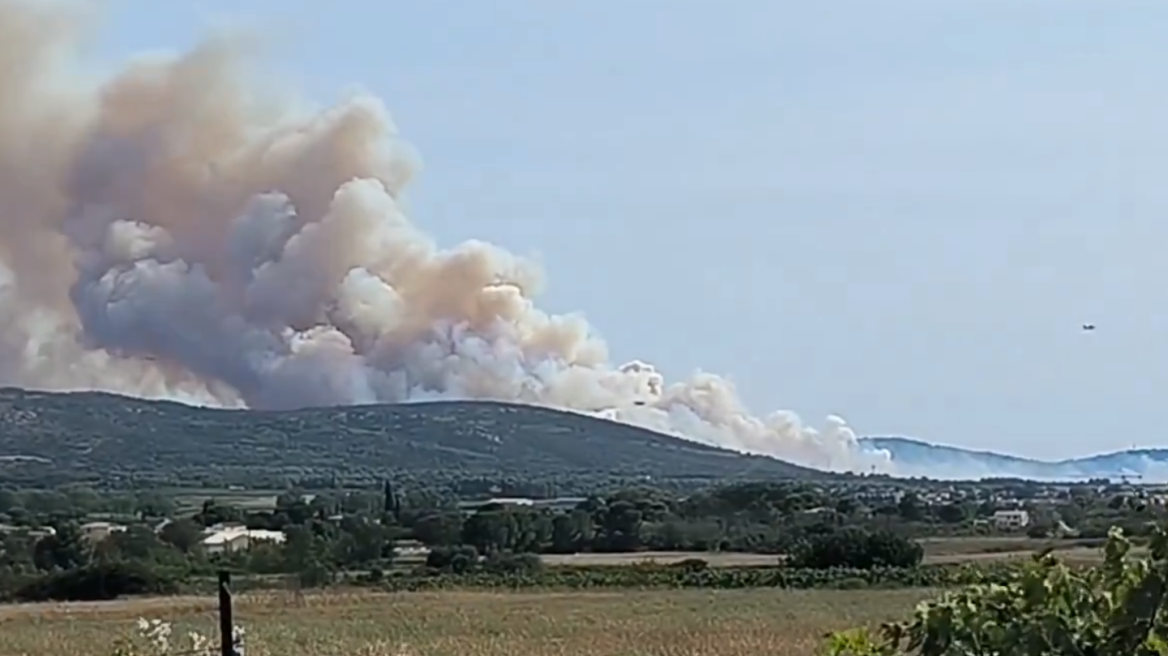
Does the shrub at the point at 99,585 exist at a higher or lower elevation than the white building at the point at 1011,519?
lower

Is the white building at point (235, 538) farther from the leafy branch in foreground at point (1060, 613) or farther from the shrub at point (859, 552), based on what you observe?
the leafy branch in foreground at point (1060, 613)

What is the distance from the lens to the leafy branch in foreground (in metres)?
6.77

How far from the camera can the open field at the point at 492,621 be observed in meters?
44.4

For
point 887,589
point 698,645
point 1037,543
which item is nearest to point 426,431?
point 1037,543

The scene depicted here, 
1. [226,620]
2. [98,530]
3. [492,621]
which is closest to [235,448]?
[98,530]

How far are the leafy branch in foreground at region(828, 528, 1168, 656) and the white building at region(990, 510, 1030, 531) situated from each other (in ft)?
316

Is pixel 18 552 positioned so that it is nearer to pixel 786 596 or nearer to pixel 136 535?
pixel 136 535

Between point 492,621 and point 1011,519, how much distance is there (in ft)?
219

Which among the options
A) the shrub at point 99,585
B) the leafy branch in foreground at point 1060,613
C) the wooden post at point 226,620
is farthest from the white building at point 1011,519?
the leafy branch in foreground at point 1060,613

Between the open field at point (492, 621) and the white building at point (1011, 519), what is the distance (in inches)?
1650

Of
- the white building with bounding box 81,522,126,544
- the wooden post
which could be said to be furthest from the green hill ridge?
the wooden post

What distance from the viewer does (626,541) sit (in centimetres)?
9531

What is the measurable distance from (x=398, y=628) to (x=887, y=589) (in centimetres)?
1908

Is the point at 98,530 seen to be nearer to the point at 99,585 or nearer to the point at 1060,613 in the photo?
the point at 99,585
